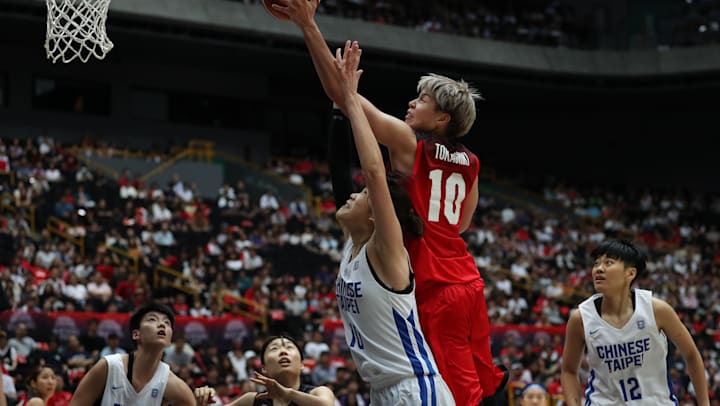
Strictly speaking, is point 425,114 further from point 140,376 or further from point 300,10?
point 140,376

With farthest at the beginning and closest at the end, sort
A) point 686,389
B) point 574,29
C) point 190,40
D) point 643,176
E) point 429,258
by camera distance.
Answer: point 643,176
point 574,29
point 190,40
point 686,389
point 429,258

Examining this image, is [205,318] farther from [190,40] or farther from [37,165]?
[190,40]

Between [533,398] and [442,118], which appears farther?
[533,398]

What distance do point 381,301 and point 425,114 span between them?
1.00 meters

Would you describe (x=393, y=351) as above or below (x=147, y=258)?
below

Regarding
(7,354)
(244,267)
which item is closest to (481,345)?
Result: (7,354)

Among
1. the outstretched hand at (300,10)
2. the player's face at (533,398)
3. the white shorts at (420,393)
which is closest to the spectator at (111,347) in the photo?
the player's face at (533,398)

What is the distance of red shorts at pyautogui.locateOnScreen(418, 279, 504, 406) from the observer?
515cm

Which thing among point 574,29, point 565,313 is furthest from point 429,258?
point 574,29

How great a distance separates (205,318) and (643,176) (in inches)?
892

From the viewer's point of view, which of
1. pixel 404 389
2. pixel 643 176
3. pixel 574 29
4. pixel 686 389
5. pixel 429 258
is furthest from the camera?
pixel 643 176

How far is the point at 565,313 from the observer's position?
71.8ft

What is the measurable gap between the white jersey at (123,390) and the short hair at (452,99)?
9.01 feet

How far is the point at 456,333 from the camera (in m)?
5.21
